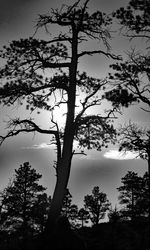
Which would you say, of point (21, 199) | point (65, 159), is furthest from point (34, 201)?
point (65, 159)

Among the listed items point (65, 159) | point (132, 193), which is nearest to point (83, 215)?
point (132, 193)

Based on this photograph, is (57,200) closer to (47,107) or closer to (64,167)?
(64,167)

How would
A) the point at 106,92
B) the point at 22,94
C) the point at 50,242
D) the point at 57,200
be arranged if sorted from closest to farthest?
the point at 50,242, the point at 57,200, the point at 22,94, the point at 106,92

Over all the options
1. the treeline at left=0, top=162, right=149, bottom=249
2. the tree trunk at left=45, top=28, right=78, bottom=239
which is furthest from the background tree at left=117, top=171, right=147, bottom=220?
the tree trunk at left=45, top=28, right=78, bottom=239

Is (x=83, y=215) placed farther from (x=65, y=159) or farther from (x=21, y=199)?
(x=65, y=159)

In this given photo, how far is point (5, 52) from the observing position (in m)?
14.8

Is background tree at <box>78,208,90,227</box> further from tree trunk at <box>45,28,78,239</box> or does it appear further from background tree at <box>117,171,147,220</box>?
tree trunk at <box>45,28,78,239</box>

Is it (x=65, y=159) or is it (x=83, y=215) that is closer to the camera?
(x=65, y=159)

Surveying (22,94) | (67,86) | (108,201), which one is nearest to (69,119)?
(67,86)

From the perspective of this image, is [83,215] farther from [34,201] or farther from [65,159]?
[65,159]

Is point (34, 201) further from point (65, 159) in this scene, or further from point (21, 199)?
point (65, 159)

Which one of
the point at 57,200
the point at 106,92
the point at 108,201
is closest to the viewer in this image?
the point at 57,200

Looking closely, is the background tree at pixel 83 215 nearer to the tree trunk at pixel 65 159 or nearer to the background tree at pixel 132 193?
the background tree at pixel 132 193

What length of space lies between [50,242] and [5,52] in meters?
8.46
